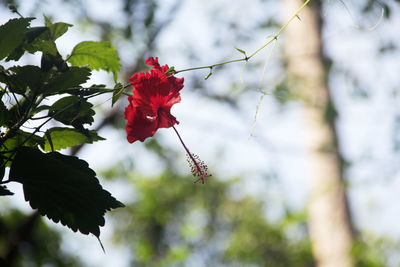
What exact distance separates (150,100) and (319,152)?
3801 mm

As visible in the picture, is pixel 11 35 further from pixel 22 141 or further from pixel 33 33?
pixel 22 141

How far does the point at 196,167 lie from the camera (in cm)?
78

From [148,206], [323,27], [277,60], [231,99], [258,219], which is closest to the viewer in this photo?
A: [231,99]

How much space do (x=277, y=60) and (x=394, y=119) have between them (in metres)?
1.40

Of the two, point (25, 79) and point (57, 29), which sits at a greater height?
point (57, 29)

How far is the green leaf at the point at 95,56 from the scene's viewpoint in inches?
31.6

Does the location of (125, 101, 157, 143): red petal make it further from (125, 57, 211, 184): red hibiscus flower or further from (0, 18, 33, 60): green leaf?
(0, 18, 33, 60): green leaf

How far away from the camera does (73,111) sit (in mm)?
645

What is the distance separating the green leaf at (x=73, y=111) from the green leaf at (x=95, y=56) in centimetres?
18

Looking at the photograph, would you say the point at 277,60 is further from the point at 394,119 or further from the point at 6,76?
the point at 6,76

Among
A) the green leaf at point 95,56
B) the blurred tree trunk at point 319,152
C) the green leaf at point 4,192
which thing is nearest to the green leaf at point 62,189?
the green leaf at point 4,192

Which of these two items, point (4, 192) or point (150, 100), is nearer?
point (4, 192)

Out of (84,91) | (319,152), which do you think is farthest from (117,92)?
(319,152)

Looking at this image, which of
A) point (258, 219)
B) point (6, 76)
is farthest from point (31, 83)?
point (258, 219)
